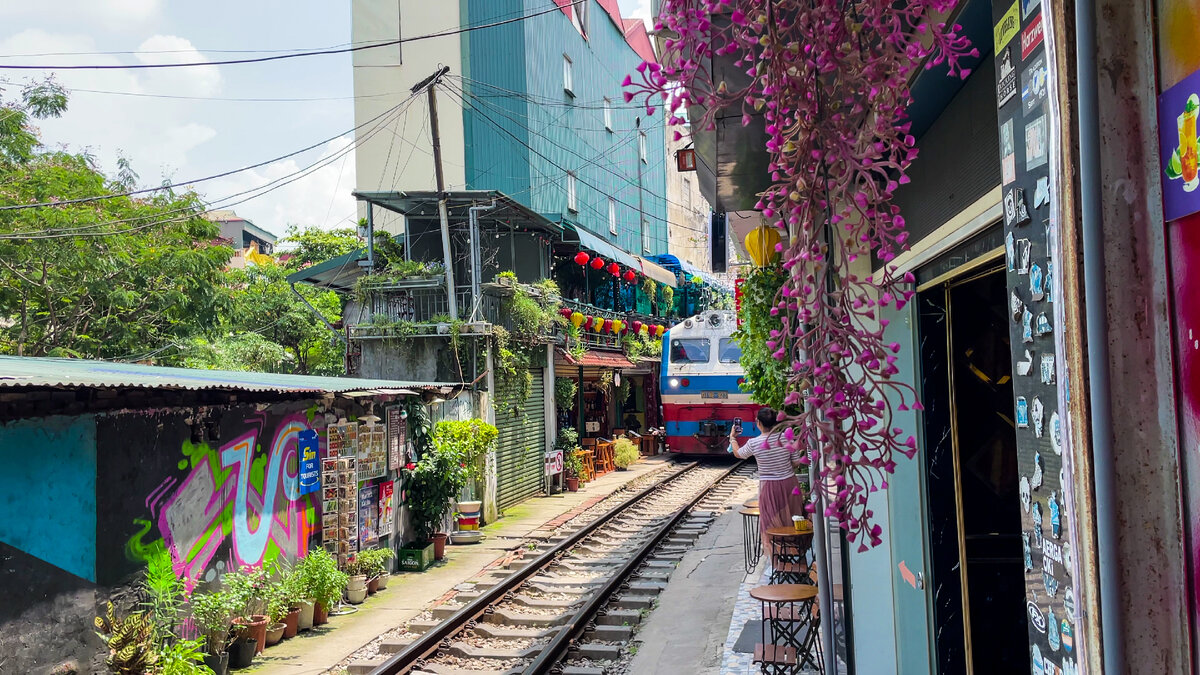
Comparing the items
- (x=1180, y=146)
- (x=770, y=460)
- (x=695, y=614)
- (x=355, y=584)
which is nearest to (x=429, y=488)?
(x=355, y=584)

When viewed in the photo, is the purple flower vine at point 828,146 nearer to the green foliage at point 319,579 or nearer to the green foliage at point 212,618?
the green foliage at point 212,618

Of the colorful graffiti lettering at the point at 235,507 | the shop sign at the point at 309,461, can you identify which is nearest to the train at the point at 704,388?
the shop sign at the point at 309,461

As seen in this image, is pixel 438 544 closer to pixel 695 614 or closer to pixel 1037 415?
pixel 695 614

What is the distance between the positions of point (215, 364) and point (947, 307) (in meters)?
17.6

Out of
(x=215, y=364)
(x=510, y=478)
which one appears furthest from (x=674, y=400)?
(x=215, y=364)

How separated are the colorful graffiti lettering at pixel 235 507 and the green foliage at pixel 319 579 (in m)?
0.40

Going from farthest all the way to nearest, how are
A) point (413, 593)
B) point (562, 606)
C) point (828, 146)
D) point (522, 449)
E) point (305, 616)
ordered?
point (522, 449) → point (413, 593) → point (562, 606) → point (305, 616) → point (828, 146)

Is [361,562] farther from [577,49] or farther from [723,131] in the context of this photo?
[577,49]

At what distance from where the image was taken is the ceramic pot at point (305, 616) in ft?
28.9

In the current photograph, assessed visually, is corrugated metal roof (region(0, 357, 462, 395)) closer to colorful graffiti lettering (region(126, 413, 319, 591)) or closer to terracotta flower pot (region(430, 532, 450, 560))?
colorful graffiti lettering (region(126, 413, 319, 591))

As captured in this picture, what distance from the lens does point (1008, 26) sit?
6.73ft

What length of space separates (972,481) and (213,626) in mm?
6468

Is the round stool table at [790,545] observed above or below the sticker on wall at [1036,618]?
below

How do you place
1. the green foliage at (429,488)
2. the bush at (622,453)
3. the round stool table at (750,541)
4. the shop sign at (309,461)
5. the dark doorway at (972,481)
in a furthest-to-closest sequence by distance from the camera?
→ the bush at (622,453) → the green foliage at (429,488) → the shop sign at (309,461) → the round stool table at (750,541) → the dark doorway at (972,481)
